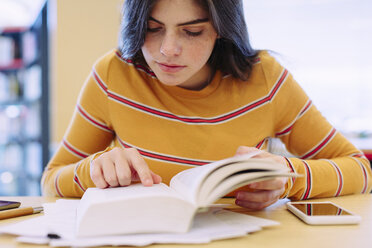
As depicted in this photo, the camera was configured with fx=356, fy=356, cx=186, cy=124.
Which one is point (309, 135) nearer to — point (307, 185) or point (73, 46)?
point (307, 185)

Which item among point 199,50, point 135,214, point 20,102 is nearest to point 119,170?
point 135,214

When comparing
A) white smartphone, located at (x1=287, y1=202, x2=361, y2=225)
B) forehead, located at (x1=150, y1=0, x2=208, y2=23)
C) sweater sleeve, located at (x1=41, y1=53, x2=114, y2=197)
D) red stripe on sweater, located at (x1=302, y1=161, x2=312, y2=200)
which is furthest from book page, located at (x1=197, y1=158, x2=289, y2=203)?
sweater sleeve, located at (x1=41, y1=53, x2=114, y2=197)

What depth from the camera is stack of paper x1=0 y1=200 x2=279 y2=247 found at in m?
0.46

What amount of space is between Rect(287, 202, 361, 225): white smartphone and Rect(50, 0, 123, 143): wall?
109 inches

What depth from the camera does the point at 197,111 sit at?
965 millimetres

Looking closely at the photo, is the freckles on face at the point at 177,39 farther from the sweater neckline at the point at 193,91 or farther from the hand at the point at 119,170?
the hand at the point at 119,170

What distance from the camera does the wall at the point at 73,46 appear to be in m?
3.13

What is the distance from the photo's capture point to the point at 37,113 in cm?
263

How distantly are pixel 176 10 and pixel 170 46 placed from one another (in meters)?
0.07

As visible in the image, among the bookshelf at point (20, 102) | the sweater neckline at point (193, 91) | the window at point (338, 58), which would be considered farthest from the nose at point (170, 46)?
the window at point (338, 58)

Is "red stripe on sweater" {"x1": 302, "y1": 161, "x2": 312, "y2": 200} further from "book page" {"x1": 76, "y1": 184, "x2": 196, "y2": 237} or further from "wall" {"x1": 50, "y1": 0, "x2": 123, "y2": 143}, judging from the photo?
"wall" {"x1": 50, "y1": 0, "x2": 123, "y2": 143}

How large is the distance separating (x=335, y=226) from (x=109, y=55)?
74 cm

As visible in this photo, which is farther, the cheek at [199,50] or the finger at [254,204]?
the cheek at [199,50]

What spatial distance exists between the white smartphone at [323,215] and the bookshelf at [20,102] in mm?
2335
